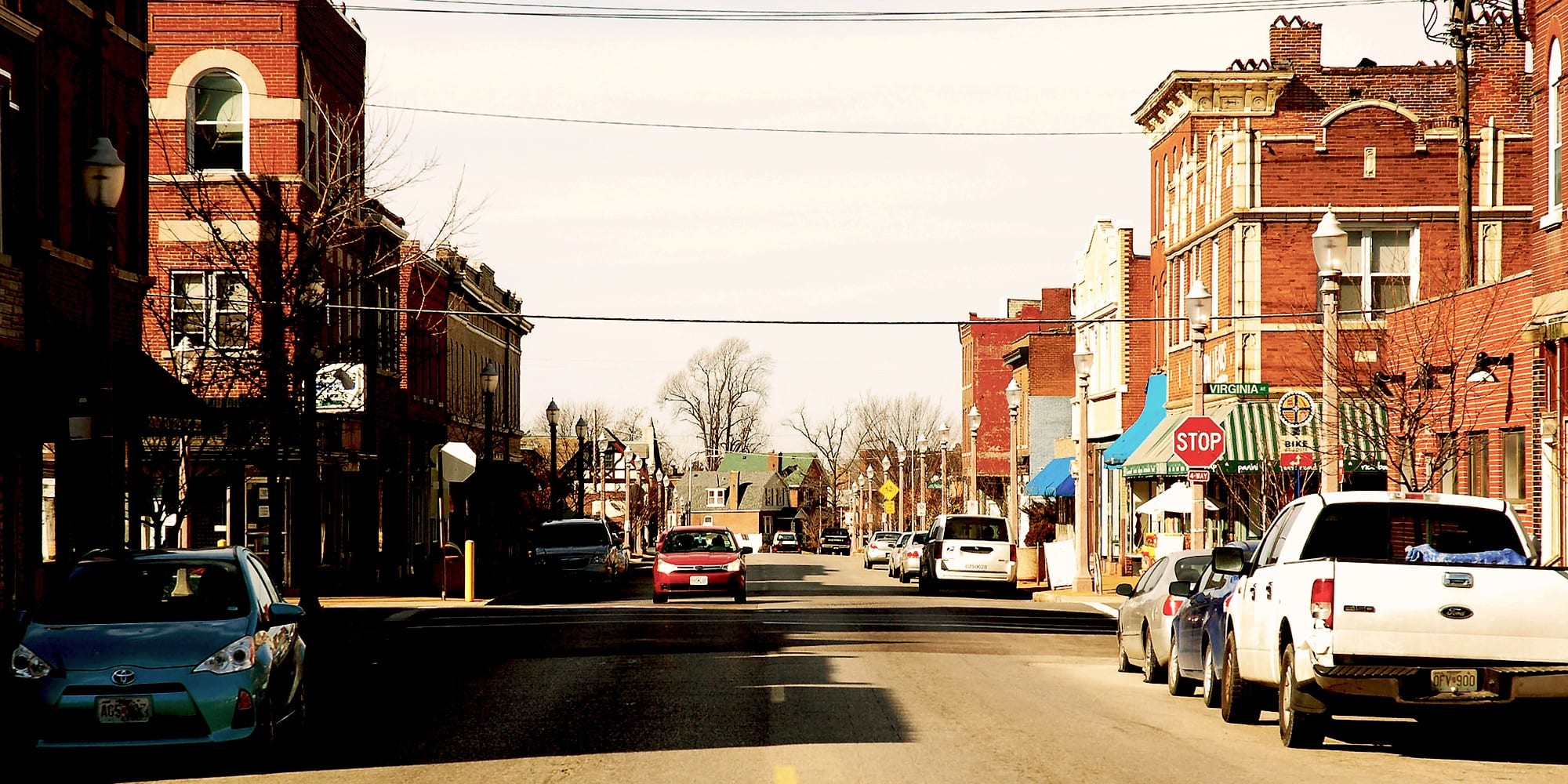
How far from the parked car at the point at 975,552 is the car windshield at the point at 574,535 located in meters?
7.66

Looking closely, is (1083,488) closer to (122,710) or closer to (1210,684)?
(1210,684)

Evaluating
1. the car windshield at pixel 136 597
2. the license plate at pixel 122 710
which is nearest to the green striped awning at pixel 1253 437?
the car windshield at pixel 136 597

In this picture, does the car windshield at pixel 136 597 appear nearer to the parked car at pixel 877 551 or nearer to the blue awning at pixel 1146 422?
the blue awning at pixel 1146 422

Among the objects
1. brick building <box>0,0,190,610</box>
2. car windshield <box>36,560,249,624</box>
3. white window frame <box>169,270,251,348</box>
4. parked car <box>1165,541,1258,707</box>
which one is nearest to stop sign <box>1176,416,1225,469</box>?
parked car <box>1165,541,1258,707</box>

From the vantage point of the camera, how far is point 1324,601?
12.7 m

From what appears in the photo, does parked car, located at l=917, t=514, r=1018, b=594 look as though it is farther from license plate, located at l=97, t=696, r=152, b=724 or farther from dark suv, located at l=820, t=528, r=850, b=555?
dark suv, located at l=820, t=528, r=850, b=555

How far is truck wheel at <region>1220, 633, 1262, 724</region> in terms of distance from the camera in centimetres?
1510

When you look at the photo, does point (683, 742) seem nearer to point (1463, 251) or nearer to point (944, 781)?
point (944, 781)

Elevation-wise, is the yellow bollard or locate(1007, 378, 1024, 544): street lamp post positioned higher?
locate(1007, 378, 1024, 544): street lamp post

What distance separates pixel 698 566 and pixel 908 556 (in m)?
19.1

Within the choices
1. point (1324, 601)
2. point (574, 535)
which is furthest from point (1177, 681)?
point (574, 535)

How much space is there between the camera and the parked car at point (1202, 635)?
16312 millimetres

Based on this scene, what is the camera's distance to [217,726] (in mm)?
12359

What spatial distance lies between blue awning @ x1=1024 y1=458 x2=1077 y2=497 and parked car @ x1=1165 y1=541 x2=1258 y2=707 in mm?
40890
